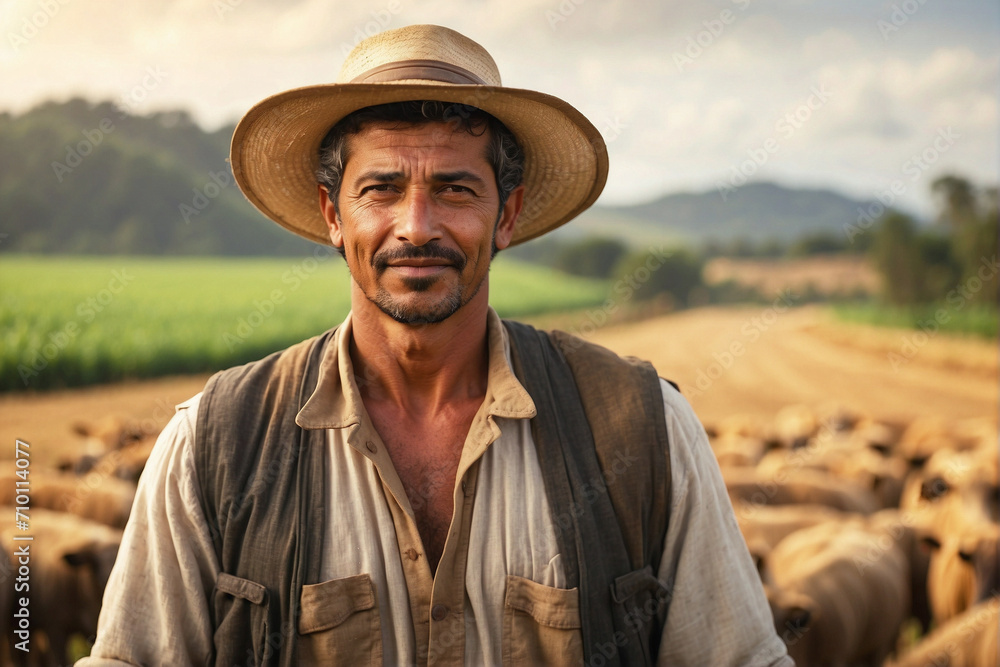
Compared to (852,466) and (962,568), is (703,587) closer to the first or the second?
(962,568)

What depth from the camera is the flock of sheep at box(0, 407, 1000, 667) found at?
16.8 feet

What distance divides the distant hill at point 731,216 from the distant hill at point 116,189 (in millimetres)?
24887

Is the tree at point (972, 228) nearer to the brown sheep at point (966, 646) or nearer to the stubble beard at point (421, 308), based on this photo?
the brown sheep at point (966, 646)

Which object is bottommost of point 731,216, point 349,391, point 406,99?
point 349,391

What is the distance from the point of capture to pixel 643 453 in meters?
2.01

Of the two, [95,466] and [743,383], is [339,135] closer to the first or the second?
[95,466]

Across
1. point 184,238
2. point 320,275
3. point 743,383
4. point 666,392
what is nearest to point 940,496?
point 666,392

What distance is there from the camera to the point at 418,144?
6.55 feet

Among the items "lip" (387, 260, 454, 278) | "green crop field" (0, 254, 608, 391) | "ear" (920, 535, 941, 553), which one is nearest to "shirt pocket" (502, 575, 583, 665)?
"lip" (387, 260, 454, 278)

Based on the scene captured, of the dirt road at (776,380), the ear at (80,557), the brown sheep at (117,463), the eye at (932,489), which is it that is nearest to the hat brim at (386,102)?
the ear at (80,557)

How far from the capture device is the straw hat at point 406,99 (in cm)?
200

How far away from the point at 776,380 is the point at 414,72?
2309 cm

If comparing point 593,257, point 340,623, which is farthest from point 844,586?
point 593,257

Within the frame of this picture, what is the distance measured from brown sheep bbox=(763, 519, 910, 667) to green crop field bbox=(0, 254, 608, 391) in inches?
347
